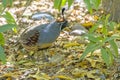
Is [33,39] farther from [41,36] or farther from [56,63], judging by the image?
[56,63]

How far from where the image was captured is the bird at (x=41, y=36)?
3.62 meters

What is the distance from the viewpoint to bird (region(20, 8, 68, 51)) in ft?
11.9

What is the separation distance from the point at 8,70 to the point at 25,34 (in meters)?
0.42

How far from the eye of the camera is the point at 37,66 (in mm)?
3594

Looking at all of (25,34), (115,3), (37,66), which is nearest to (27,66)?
(37,66)

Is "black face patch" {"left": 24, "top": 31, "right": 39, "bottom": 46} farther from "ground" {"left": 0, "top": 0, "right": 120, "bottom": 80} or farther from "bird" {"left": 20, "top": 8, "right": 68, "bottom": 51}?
"ground" {"left": 0, "top": 0, "right": 120, "bottom": 80}

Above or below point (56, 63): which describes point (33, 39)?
above

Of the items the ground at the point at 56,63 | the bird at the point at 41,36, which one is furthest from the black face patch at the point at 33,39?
the ground at the point at 56,63

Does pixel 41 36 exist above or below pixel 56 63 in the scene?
above

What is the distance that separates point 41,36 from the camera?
11.9 ft

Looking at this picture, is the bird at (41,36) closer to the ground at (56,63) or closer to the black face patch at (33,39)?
the black face patch at (33,39)

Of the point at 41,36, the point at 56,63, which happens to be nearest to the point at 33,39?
the point at 41,36

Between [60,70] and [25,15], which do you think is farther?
[25,15]

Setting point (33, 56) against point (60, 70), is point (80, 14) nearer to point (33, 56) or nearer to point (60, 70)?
point (33, 56)
